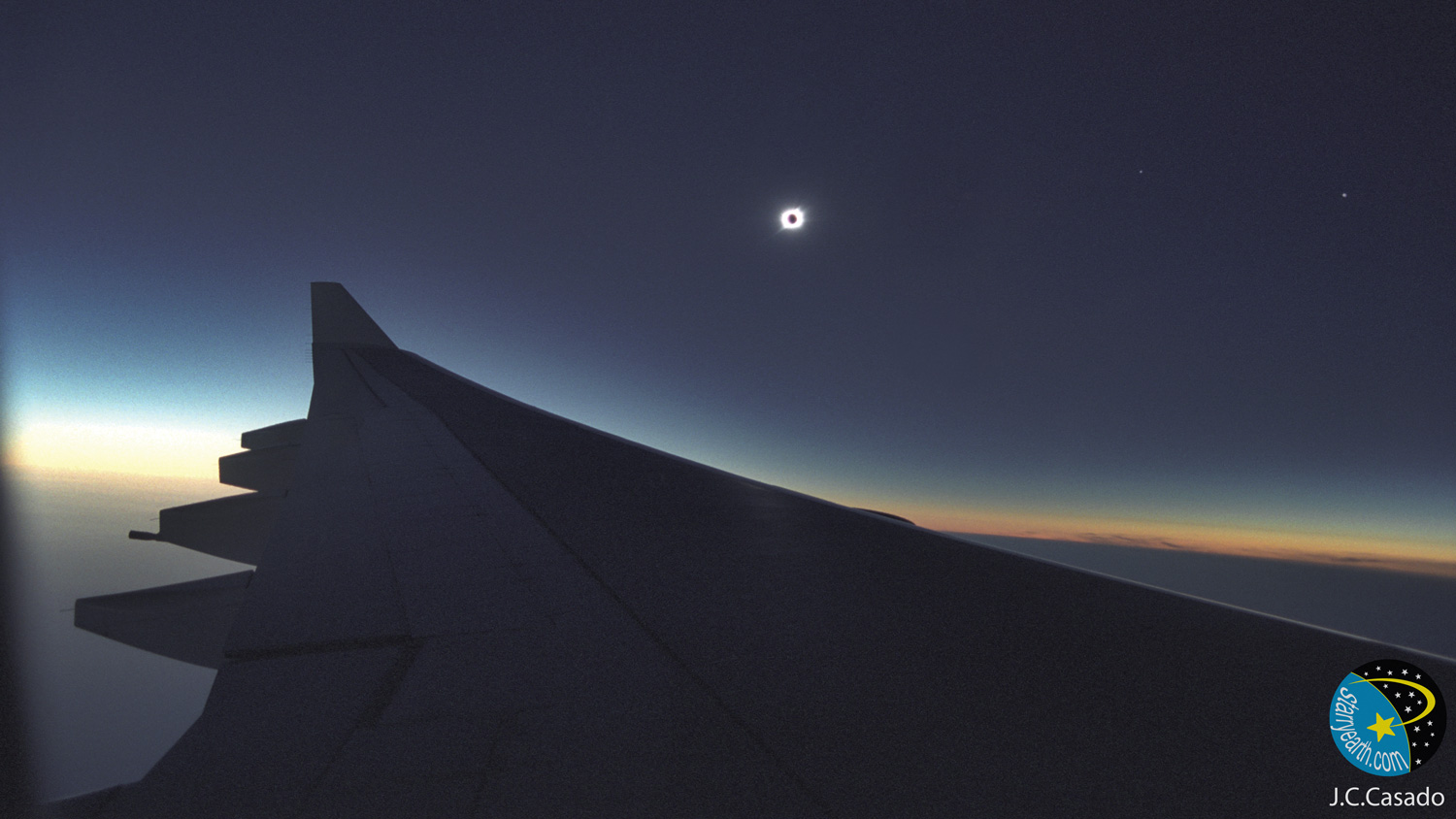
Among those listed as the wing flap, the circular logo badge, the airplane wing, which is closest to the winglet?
the wing flap

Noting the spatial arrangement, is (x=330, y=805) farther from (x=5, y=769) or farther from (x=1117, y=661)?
(x=1117, y=661)

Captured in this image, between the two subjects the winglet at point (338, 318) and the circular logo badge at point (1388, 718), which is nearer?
the circular logo badge at point (1388, 718)

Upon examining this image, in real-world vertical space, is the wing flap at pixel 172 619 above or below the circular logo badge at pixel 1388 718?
below

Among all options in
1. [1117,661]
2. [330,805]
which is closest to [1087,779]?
[1117,661]

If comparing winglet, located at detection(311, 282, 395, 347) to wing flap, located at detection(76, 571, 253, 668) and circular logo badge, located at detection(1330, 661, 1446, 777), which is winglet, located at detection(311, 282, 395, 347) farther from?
circular logo badge, located at detection(1330, 661, 1446, 777)

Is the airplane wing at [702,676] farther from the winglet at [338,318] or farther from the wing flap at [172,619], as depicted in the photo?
the winglet at [338,318]

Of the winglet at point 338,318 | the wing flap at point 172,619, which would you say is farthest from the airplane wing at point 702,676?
the winglet at point 338,318
